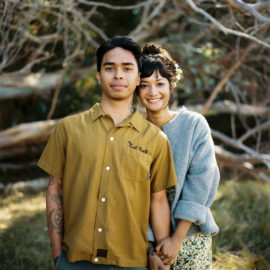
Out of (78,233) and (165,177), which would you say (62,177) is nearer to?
(78,233)

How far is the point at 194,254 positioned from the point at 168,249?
26 cm

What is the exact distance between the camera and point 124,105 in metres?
2.04

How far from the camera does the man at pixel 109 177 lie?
1.84 metres

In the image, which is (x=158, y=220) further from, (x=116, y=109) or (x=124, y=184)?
(x=116, y=109)

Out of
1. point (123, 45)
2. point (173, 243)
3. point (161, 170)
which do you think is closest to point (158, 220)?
point (173, 243)

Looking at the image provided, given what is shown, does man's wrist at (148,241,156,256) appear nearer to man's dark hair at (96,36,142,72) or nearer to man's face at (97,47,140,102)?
man's face at (97,47,140,102)

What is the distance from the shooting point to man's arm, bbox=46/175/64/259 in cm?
196

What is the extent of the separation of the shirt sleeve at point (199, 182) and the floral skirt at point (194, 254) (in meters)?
0.17

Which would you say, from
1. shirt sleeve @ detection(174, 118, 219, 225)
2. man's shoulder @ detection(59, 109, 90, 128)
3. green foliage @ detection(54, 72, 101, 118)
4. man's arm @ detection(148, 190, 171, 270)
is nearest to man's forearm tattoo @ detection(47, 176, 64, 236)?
man's shoulder @ detection(59, 109, 90, 128)

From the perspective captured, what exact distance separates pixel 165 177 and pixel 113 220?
1.28 feet

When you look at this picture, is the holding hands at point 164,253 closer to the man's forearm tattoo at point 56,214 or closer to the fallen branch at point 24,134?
the man's forearm tattoo at point 56,214

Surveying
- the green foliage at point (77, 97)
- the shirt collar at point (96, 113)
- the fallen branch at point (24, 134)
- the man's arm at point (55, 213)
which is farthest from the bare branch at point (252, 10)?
the green foliage at point (77, 97)

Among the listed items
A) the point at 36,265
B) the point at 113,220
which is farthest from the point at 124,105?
the point at 36,265

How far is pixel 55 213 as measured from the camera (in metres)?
1.98
